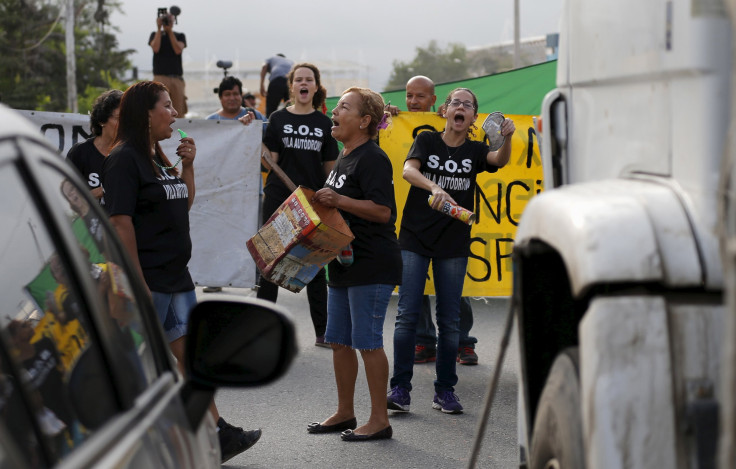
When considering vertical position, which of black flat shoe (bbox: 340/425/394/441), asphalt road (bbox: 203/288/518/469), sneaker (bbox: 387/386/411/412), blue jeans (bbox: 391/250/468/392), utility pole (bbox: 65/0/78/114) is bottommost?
asphalt road (bbox: 203/288/518/469)

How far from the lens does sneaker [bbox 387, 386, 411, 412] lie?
6.64 metres

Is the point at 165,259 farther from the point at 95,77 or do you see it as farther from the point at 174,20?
the point at 95,77

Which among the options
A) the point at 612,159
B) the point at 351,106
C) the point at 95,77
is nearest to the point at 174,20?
the point at 351,106

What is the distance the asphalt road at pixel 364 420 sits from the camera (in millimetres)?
5688

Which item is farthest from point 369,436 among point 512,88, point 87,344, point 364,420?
point 512,88

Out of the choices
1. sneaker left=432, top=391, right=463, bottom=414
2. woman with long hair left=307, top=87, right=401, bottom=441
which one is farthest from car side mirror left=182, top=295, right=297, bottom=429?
sneaker left=432, top=391, right=463, bottom=414

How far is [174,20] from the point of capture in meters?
13.7

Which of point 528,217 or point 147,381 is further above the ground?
point 528,217

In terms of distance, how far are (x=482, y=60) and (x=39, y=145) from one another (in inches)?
5519

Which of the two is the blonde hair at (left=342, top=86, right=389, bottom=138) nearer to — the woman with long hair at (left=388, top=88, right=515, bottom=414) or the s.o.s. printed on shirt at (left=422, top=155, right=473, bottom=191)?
the woman with long hair at (left=388, top=88, right=515, bottom=414)

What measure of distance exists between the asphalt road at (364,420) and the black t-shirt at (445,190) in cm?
101

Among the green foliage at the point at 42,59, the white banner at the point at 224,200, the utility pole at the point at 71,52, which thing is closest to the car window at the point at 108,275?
the white banner at the point at 224,200

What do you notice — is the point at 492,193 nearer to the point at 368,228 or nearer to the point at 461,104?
the point at 461,104

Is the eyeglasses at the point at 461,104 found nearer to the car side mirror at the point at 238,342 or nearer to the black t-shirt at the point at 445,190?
the black t-shirt at the point at 445,190
